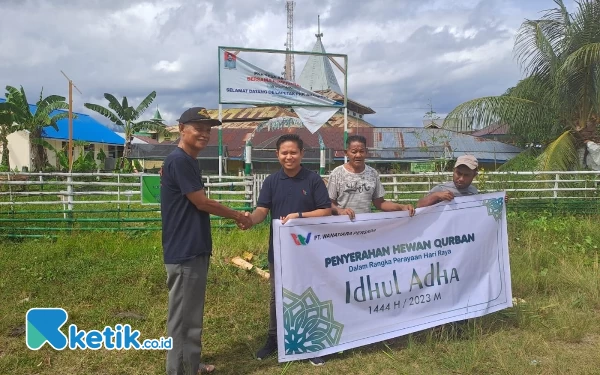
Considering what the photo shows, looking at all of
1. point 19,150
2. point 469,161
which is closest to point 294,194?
point 469,161

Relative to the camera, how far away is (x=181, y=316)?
291 centimetres

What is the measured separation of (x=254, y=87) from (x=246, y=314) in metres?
6.16

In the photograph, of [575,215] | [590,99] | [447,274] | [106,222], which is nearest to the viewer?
[447,274]

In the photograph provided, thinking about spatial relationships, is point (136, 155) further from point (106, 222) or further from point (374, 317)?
point (374, 317)

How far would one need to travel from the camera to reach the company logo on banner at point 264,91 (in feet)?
30.2

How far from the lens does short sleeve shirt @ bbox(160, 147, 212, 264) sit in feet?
9.24

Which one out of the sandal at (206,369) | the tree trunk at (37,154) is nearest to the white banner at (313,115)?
the sandal at (206,369)

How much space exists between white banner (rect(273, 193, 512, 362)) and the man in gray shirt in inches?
3.2

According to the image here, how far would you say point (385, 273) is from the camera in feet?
11.4

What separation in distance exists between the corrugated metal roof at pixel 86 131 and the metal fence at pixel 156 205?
21753 millimetres

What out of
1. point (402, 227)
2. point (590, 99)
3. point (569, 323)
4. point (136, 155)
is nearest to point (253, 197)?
point (402, 227)

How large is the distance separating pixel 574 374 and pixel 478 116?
30.8 feet

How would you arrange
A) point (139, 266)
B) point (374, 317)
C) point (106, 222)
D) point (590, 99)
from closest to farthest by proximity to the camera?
point (374, 317)
point (139, 266)
point (106, 222)
point (590, 99)

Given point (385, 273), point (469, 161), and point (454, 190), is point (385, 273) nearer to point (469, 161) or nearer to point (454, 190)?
point (454, 190)
